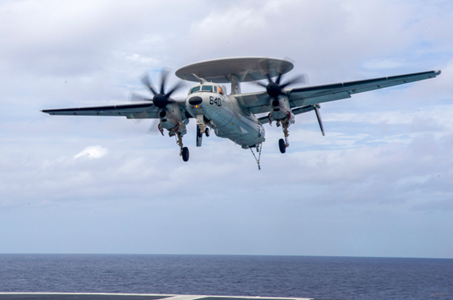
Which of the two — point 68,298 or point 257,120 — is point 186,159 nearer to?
point 257,120

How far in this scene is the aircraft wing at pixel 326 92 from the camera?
91.5 ft

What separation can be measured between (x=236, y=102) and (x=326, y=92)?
6490 mm

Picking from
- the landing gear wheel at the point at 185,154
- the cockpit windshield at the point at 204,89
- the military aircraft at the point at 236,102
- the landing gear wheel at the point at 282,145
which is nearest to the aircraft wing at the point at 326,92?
the military aircraft at the point at 236,102

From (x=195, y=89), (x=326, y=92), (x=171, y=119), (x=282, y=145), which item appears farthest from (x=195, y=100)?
(x=282, y=145)

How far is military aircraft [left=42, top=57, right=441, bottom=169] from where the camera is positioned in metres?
27.0

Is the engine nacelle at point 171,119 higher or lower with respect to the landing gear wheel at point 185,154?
higher

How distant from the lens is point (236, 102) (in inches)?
1185

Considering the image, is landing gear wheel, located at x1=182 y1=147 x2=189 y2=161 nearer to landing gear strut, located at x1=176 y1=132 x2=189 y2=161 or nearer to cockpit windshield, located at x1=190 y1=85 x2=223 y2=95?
landing gear strut, located at x1=176 y1=132 x2=189 y2=161

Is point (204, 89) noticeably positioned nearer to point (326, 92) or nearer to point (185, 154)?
point (185, 154)

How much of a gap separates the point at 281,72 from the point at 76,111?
53.0ft

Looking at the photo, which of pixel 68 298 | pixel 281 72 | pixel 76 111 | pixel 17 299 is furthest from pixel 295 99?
pixel 17 299

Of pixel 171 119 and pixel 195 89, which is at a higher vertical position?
pixel 195 89

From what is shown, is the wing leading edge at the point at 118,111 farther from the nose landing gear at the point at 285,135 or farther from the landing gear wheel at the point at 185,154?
the nose landing gear at the point at 285,135

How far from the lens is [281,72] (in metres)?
30.7
